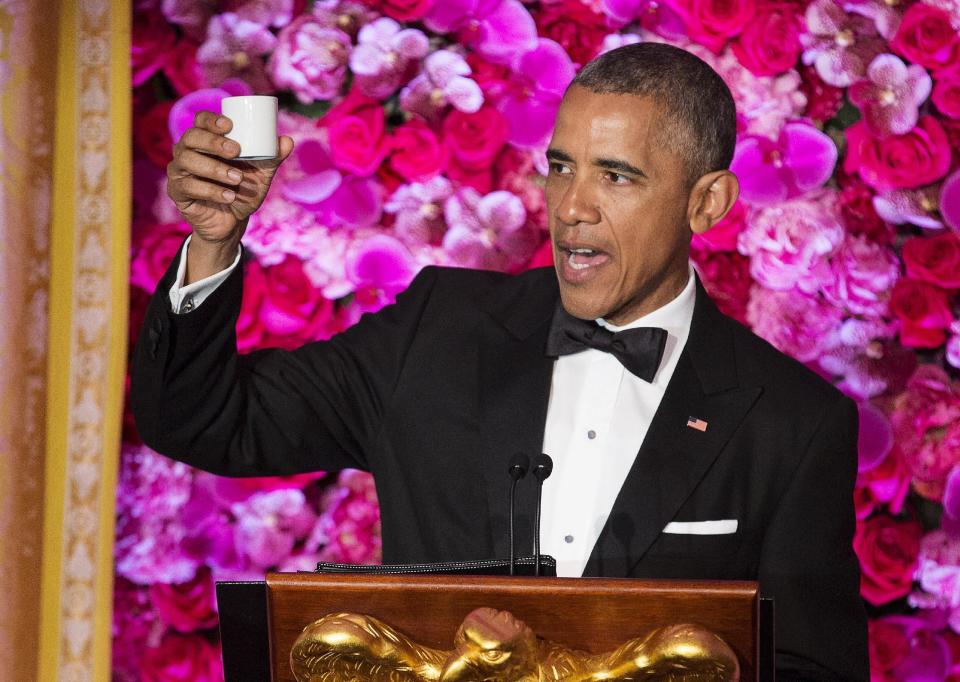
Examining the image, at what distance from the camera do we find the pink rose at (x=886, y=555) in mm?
Result: 2850

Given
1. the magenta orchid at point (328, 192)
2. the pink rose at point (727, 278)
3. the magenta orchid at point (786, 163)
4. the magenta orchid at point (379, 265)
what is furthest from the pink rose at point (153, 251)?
the magenta orchid at point (786, 163)

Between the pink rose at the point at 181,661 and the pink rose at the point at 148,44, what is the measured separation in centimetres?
130

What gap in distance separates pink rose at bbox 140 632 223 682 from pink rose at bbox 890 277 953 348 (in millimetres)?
1773

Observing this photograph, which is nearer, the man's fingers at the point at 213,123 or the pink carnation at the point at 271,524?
the man's fingers at the point at 213,123

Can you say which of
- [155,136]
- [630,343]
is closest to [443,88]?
[155,136]

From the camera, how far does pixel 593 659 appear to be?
1.36 m

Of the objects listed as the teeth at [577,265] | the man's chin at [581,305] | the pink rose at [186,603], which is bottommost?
the pink rose at [186,603]

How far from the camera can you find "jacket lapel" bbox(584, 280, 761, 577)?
1907mm

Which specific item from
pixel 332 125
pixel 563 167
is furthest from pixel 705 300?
pixel 332 125

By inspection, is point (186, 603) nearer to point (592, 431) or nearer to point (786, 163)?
point (592, 431)

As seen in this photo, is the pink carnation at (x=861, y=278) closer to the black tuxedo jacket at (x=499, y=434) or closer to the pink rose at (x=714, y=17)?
the pink rose at (x=714, y=17)

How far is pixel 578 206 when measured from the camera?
1.94 m

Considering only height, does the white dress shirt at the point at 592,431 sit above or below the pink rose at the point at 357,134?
below

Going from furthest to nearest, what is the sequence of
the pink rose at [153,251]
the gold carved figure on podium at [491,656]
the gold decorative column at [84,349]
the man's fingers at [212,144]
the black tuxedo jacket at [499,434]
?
the pink rose at [153,251]
the gold decorative column at [84,349]
the black tuxedo jacket at [499,434]
the man's fingers at [212,144]
the gold carved figure on podium at [491,656]
